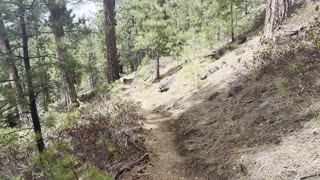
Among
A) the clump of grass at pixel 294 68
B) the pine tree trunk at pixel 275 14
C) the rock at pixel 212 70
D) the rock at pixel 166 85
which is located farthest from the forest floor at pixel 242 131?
the rock at pixel 166 85

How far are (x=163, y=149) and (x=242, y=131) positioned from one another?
1909mm

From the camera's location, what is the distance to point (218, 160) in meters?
4.91

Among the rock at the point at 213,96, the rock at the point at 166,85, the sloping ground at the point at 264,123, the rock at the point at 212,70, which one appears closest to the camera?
the sloping ground at the point at 264,123

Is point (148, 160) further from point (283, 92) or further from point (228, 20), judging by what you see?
→ point (228, 20)

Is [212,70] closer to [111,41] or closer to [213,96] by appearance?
[213,96]

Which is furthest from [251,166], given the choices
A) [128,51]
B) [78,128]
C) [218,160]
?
[128,51]

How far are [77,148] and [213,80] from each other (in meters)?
5.40

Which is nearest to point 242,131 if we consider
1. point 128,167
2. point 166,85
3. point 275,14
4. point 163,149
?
point 163,149

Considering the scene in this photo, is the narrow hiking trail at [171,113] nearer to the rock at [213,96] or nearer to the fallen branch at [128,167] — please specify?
the fallen branch at [128,167]

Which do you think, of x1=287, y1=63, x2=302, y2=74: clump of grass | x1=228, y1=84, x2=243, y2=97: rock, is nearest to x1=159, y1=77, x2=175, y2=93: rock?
x1=228, y1=84, x2=243, y2=97: rock

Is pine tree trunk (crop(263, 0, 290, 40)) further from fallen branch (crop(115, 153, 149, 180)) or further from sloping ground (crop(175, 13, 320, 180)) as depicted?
fallen branch (crop(115, 153, 149, 180))

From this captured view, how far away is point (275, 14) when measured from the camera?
8.52 meters

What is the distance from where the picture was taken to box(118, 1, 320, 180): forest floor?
390cm

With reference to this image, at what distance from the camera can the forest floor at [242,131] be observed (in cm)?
390
